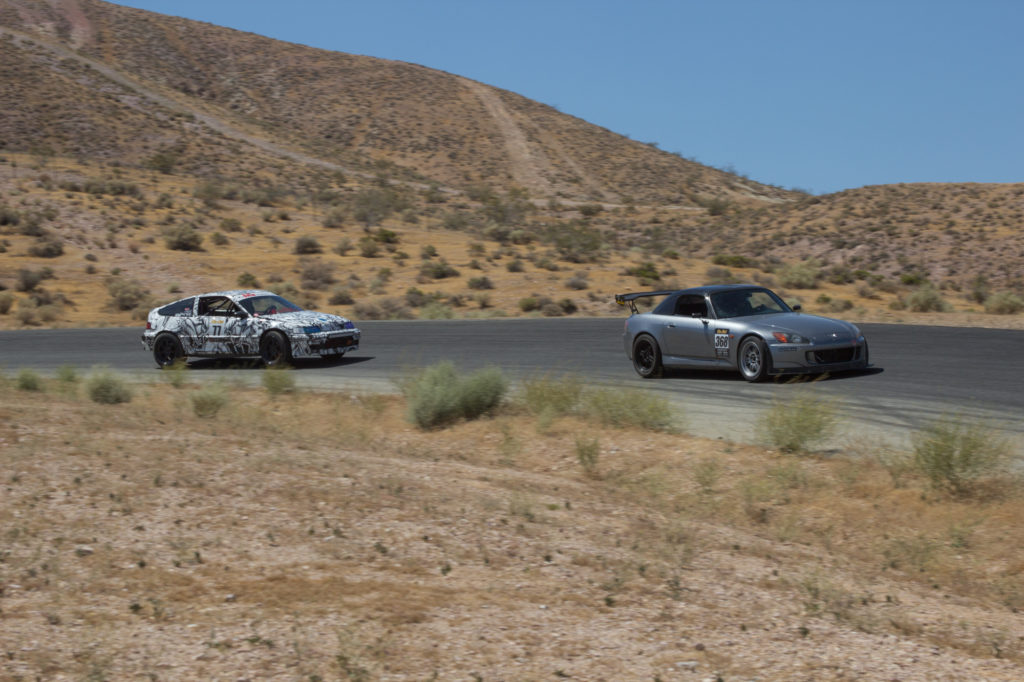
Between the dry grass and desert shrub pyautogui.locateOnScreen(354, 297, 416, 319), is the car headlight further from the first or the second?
desert shrub pyautogui.locateOnScreen(354, 297, 416, 319)

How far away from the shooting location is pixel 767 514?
9.45m

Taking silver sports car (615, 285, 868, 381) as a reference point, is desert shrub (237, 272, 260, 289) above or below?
above

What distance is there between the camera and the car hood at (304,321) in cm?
1959

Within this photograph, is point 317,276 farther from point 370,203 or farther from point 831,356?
point 831,356

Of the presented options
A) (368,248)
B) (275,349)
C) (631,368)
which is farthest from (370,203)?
(631,368)

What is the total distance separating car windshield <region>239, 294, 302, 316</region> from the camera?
65.6ft

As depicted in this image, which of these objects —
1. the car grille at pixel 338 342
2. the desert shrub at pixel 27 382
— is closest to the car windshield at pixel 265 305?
the car grille at pixel 338 342

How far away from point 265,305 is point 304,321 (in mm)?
985

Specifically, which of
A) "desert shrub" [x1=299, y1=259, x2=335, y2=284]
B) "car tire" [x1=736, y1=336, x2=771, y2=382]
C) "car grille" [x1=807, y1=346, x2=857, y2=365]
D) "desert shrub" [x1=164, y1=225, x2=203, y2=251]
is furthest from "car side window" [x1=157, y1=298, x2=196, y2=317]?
"desert shrub" [x1=164, y1=225, x2=203, y2=251]

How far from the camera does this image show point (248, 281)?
3984cm

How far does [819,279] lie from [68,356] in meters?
28.5

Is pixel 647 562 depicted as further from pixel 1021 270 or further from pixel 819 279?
pixel 1021 270

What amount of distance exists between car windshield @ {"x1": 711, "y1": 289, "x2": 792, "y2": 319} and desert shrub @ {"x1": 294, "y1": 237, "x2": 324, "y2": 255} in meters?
32.1

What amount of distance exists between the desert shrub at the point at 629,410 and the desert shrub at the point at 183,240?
121 ft
